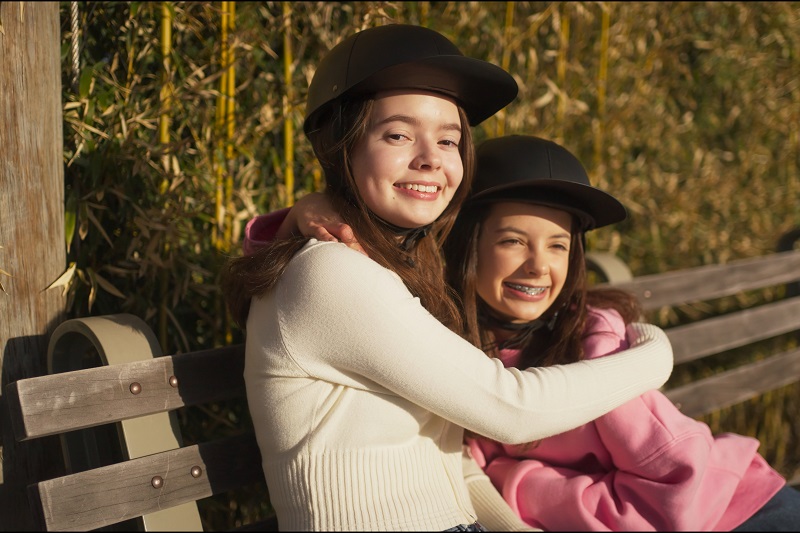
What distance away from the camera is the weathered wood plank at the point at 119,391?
1751 mm

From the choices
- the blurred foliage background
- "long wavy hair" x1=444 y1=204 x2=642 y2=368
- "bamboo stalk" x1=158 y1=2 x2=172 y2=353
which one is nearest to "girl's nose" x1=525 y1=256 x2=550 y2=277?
"long wavy hair" x1=444 y1=204 x2=642 y2=368

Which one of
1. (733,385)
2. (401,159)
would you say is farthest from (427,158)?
(733,385)

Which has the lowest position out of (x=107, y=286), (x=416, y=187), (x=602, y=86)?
(x=107, y=286)

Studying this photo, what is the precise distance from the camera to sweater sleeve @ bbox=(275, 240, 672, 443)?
1791 millimetres

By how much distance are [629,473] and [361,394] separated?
834 mm

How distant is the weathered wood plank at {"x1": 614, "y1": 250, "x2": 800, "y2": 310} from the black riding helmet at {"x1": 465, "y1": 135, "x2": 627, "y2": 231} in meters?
0.80

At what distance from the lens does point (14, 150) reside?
1.93 meters

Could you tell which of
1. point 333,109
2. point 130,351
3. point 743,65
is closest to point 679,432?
point 333,109

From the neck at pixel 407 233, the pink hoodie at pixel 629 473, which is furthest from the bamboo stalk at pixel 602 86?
the neck at pixel 407 233

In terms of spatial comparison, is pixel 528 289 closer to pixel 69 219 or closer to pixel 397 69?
pixel 397 69

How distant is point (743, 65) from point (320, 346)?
12.0ft

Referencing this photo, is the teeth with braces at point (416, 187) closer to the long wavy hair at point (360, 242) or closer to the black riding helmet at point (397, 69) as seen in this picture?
the long wavy hair at point (360, 242)

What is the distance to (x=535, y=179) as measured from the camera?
227 cm

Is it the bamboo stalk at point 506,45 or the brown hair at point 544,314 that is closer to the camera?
the brown hair at point 544,314
